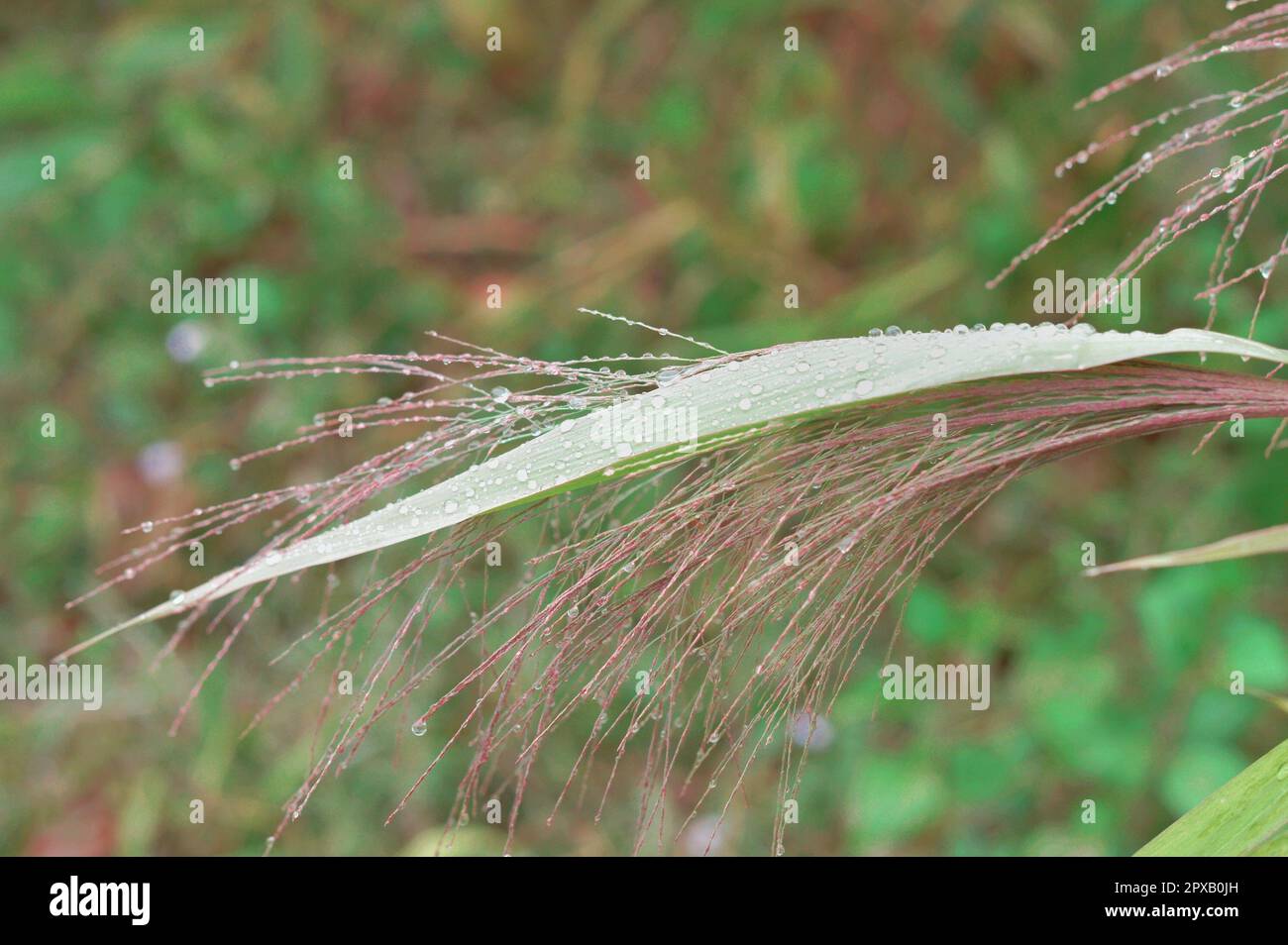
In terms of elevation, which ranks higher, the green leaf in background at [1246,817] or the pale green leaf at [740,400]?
the pale green leaf at [740,400]

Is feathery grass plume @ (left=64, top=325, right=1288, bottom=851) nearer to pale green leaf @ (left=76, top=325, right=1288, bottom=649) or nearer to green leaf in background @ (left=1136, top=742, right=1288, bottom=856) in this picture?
pale green leaf @ (left=76, top=325, right=1288, bottom=649)

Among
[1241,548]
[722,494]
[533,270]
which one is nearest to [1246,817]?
[1241,548]

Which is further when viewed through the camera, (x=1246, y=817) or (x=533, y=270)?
(x=533, y=270)

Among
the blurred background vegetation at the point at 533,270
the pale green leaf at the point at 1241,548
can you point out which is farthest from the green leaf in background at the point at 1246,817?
the blurred background vegetation at the point at 533,270

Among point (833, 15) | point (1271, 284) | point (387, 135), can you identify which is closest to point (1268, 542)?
point (1271, 284)

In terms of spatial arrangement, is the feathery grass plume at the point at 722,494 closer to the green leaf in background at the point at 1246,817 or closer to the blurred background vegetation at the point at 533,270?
the green leaf in background at the point at 1246,817

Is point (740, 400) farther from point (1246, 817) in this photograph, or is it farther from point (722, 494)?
point (1246, 817)
